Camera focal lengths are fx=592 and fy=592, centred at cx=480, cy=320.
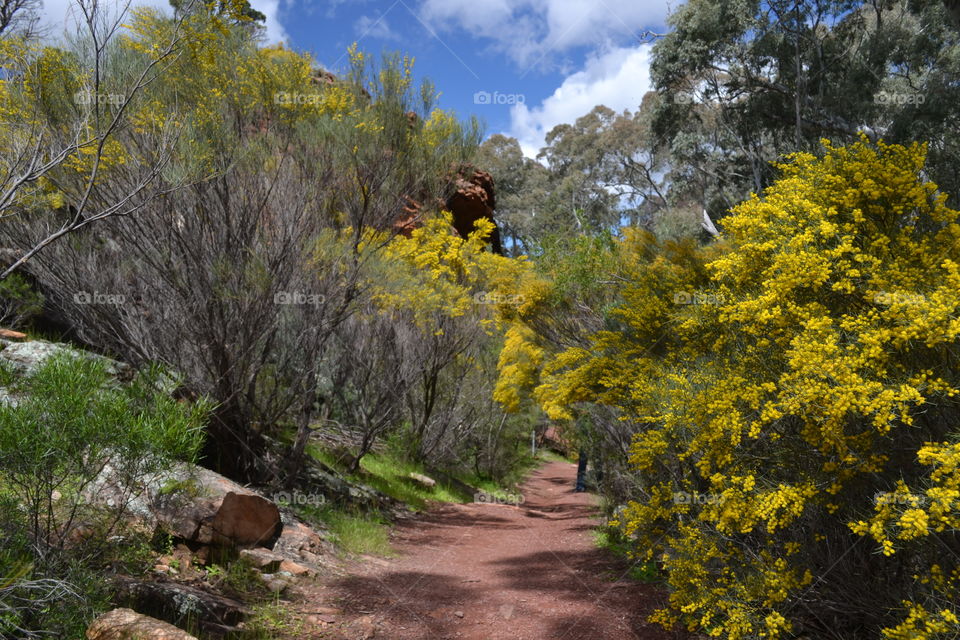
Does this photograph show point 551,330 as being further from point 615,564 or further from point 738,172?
point 738,172

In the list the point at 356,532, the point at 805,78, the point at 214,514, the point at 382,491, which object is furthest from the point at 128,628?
the point at 805,78

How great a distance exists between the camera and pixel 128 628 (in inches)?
128

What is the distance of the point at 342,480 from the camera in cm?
997

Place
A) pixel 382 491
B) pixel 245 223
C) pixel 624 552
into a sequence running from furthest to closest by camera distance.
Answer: pixel 382 491 < pixel 624 552 < pixel 245 223

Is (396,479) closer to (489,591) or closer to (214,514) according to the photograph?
(489,591)

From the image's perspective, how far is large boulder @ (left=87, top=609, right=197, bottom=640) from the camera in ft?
10.4

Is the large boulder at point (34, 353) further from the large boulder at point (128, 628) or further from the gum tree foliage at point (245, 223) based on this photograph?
the large boulder at point (128, 628)

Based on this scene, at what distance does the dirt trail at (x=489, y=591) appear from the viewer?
5.16 meters

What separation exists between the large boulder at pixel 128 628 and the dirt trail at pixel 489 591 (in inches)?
61.2

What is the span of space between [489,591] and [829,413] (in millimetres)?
4489

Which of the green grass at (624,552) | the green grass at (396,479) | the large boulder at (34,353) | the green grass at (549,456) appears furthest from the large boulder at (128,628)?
the green grass at (549,456)

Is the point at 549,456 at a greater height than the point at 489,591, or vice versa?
the point at 489,591

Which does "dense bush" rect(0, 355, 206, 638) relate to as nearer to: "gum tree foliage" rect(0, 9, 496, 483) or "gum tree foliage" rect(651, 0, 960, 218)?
"gum tree foliage" rect(0, 9, 496, 483)

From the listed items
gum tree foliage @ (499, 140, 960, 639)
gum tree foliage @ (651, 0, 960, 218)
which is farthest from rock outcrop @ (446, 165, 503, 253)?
gum tree foliage @ (499, 140, 960, 639)
